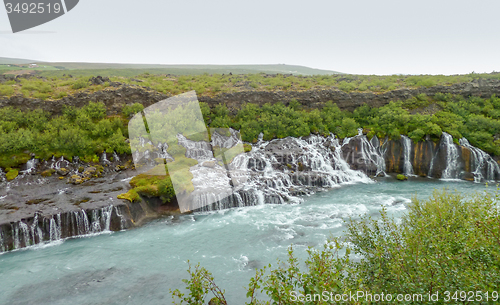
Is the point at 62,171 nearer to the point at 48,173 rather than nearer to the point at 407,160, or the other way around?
the point at 48,173

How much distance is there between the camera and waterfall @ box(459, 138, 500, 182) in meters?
28.8

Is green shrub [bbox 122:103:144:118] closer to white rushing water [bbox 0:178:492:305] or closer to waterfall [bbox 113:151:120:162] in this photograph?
waterfall [bbox 113:151:120:162]

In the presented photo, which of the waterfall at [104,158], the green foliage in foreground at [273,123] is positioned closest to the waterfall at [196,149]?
the green foliage in foreground at [273,123]

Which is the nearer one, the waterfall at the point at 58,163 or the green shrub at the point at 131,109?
the waterfall at the point at 58,163

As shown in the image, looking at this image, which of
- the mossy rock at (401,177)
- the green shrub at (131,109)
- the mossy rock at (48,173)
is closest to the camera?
the mossy rock at (48,173)

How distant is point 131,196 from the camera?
21344mm

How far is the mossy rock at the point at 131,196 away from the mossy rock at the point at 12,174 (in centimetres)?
1232

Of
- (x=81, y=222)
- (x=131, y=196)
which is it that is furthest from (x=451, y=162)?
(x=81, y=222)

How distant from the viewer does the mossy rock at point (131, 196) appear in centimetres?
2108

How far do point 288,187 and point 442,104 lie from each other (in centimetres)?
2738

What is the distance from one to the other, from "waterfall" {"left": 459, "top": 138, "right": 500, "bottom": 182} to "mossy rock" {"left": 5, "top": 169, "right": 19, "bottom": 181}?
157ft

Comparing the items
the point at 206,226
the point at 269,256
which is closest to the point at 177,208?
the point at 206,226

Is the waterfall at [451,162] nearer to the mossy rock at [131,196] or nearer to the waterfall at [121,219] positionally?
the mossy rock at [131,196]

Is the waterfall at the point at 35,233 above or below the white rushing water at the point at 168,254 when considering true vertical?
above
